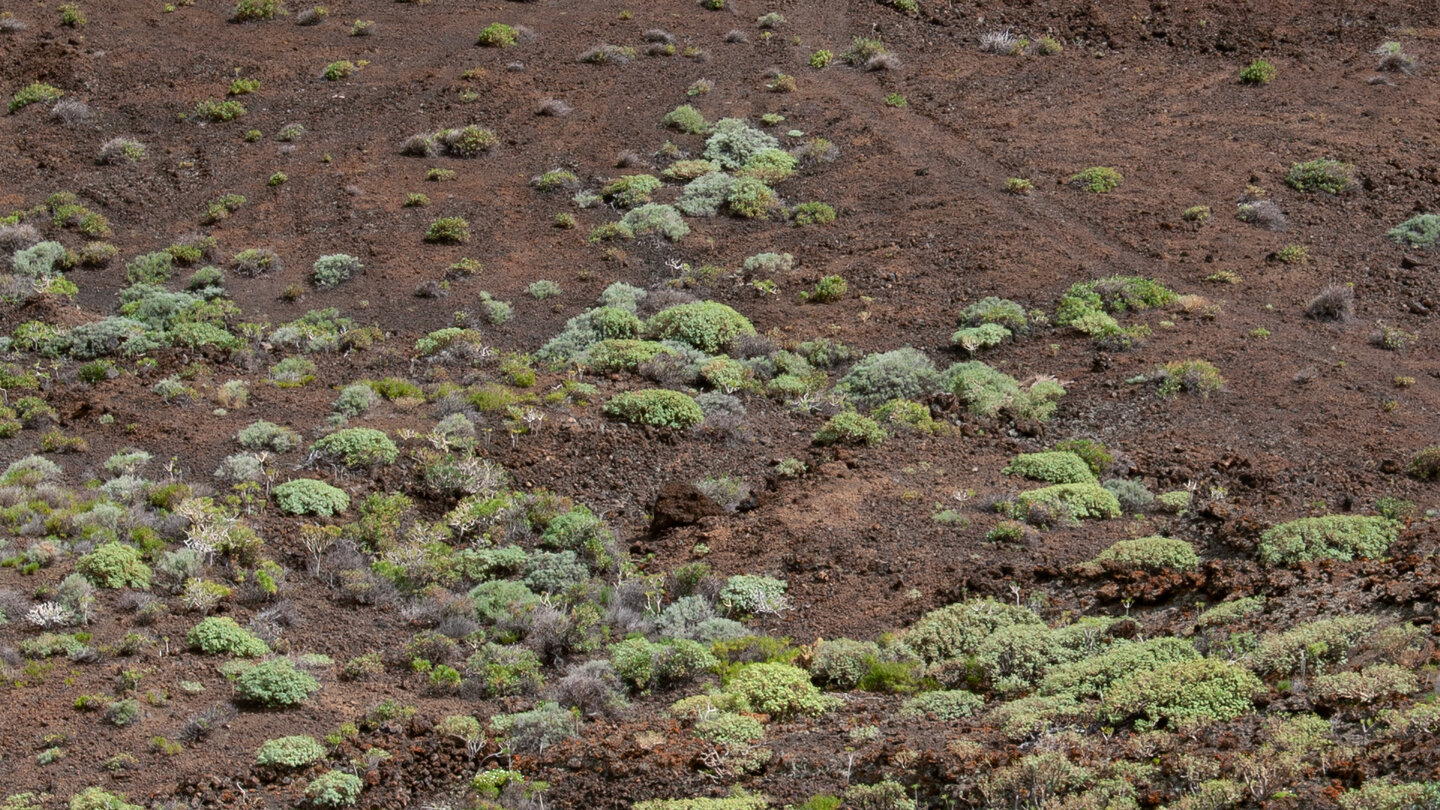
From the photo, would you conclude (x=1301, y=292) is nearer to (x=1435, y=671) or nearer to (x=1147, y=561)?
(x=1147, y=561)

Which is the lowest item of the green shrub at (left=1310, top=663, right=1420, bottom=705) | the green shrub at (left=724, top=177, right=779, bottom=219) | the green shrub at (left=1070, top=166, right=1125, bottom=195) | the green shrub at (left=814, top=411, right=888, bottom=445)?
the green shrub at (left=814, top=411, right=888, bottom=445)

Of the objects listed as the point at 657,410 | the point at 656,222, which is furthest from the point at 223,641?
the point at 656,222

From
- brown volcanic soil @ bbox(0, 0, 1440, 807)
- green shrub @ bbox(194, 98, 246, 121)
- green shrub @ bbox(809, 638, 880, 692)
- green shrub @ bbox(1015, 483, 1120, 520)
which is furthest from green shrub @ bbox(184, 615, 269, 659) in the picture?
green shrub @ bbox(194, 98, 246, 121)

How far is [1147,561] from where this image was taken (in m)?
12.6

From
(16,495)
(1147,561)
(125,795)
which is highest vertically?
(1147,561)

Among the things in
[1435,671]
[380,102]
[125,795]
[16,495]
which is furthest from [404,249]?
[1435,671]

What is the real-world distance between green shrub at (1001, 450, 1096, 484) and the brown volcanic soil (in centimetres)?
51

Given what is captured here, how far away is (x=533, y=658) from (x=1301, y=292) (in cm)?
1398

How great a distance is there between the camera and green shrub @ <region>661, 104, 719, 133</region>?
25266 millimetres

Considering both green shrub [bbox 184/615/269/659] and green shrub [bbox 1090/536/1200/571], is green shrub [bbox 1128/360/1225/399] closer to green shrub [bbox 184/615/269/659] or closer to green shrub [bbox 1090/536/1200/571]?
green shrub [bbox 1090/536/1200/571]

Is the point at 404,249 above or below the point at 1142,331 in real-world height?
below

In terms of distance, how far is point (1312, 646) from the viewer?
974 cm

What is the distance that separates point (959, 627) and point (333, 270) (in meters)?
13.4

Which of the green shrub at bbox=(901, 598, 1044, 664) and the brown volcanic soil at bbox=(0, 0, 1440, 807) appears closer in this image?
the brown volcanic soil at bbox=(0, 0, 1440, 807)
